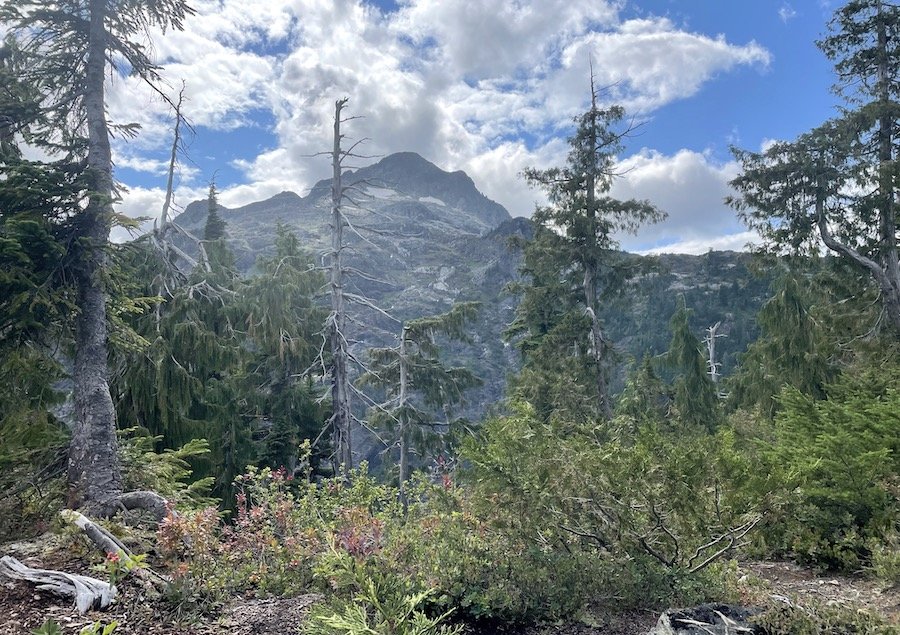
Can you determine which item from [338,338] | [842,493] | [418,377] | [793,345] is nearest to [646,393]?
[793,345]

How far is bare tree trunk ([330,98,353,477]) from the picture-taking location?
522 inches

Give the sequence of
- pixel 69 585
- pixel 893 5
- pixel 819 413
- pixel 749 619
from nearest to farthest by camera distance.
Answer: pixel 749 619, pixel 69 585, pixel 819 413, pixel 893 5

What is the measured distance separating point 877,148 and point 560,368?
9.80 metres

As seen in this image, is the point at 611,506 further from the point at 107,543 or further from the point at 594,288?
the point at 594,288

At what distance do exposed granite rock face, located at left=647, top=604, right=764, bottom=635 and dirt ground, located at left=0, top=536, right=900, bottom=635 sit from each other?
399mm

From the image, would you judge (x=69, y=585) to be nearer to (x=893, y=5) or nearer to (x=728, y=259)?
(x=893, y=5)

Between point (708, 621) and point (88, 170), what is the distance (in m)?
7.95

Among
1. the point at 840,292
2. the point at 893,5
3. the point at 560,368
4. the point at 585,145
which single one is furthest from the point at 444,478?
the point at 893,5

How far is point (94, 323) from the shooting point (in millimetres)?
6398

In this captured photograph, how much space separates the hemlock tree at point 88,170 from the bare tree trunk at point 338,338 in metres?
6.68

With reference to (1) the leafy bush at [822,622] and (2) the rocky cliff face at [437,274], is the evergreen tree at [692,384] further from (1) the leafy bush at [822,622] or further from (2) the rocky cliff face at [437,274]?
(2) the rocky cliff face at [437,274]

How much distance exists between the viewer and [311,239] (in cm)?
14800

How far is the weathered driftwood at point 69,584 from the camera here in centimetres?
363

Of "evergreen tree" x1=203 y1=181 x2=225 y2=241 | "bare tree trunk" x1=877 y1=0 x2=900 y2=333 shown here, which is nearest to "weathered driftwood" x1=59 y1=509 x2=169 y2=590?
"bare tree trunk" x1=877 y1=0 x2=900 y2=333
